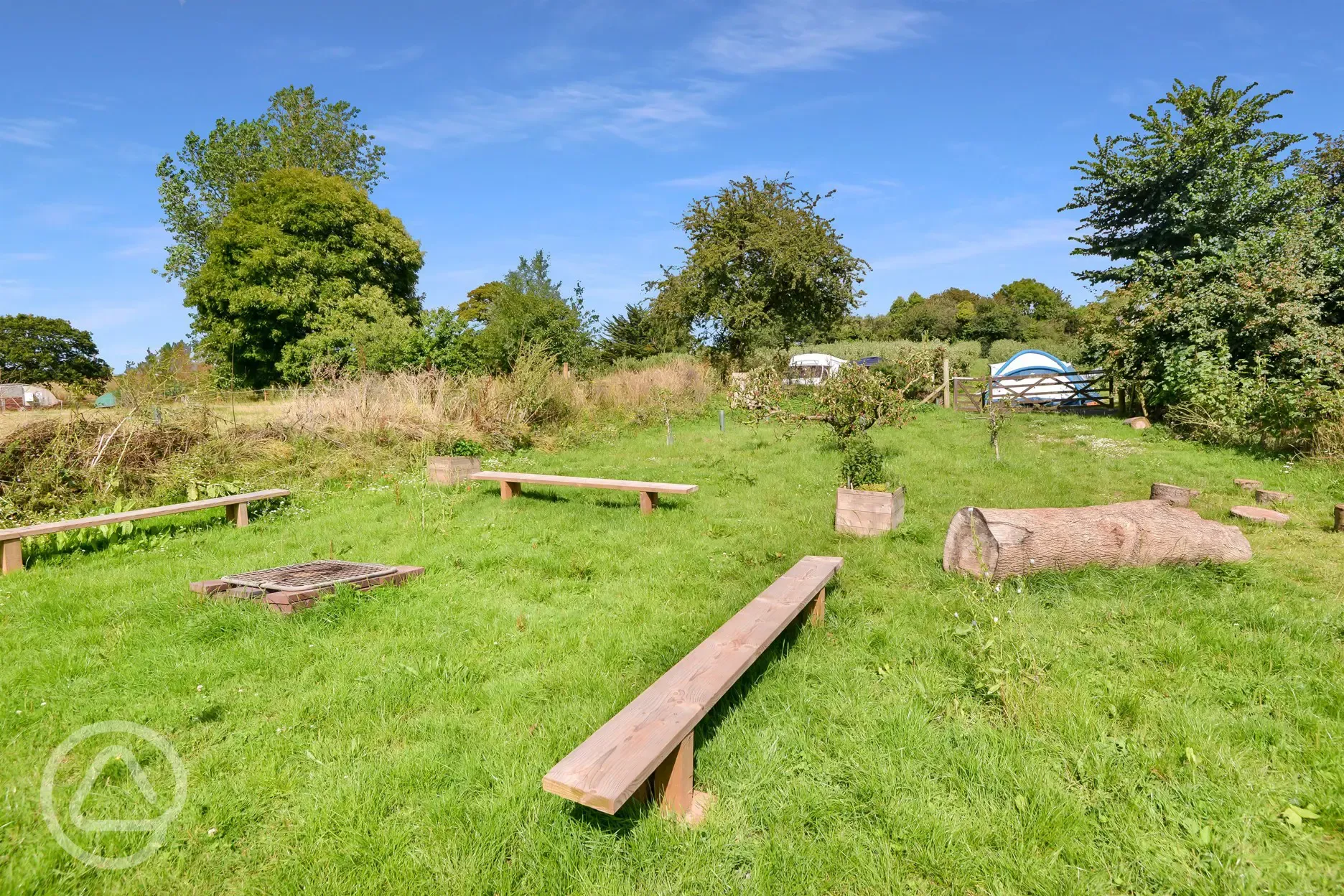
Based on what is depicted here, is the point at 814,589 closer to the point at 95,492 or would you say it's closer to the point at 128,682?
the point at 128,682

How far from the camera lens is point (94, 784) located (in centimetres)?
250

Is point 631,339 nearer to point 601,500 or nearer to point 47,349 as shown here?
point 601,500

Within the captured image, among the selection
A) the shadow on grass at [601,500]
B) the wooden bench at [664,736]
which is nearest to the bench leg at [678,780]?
the wooden bench at [664,736]

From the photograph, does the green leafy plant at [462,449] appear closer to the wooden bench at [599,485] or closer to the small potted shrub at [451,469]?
the small potted shrub at [451,469]

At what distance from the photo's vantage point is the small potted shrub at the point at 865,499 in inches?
231

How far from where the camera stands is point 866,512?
5.93 meters

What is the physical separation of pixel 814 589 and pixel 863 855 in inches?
70.4

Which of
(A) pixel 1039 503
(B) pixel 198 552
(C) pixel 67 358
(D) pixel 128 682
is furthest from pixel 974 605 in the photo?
(C) pixel 67 358

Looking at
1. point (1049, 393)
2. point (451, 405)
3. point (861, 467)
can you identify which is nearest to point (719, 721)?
point (861, 467)

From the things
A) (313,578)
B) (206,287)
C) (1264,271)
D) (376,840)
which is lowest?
(376,840)

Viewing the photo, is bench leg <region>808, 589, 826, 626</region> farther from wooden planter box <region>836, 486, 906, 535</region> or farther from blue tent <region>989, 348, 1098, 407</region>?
blue tent <region>989, 348, 1098, 407</region>

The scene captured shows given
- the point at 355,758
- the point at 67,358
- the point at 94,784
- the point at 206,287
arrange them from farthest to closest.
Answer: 1. the point at 67,358
2. the point at 206,287
3. the point at 355,758
4. the point at 94,784

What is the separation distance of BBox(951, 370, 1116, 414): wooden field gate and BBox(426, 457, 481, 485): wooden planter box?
44.2 ft

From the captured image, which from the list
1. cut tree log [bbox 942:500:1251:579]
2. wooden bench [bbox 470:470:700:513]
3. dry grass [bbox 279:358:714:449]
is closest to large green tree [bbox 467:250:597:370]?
dry grass [bbox 279:358:714:449]
